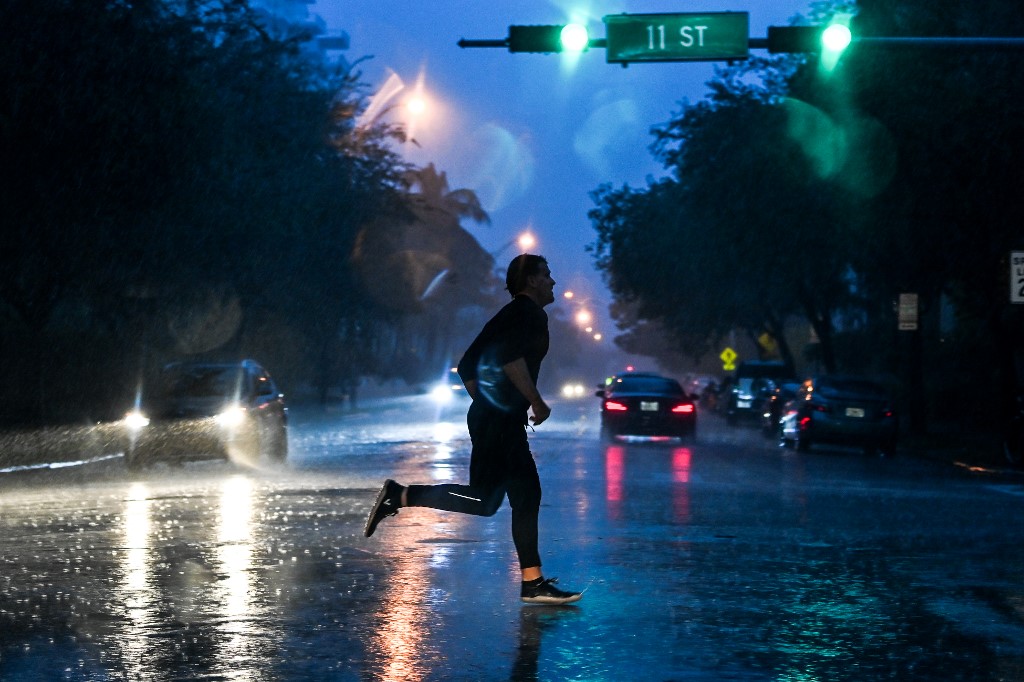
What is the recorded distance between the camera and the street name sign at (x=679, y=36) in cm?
1875

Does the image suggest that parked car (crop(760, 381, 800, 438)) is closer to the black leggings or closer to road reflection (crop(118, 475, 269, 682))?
road reflection (crop(118, 475, 269, 682))

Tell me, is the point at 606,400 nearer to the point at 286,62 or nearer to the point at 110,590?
the point at 286,62

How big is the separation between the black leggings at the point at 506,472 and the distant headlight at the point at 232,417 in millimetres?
15852

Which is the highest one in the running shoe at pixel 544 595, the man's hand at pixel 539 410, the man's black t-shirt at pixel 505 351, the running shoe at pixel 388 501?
the man's black t-shirt at pixel 505 351

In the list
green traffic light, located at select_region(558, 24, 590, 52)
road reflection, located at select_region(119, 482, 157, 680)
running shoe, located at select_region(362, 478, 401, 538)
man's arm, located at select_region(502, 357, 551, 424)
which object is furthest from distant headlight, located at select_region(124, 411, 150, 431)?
man's arm, located at select_region(502, 357, 551, 424)

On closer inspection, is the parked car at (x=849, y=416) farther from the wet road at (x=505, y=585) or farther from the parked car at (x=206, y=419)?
the wet road at (x=505, y=585)

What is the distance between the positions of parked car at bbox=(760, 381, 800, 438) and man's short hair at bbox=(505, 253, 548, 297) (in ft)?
90.6

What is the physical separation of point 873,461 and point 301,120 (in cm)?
1709

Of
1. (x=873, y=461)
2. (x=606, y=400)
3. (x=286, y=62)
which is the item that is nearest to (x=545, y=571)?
(x=873, y=461)

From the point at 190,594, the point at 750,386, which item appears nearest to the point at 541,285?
the point at 190,594

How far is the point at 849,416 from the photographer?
105ft

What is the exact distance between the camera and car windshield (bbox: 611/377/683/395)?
1416 inches

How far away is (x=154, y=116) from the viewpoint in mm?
27234

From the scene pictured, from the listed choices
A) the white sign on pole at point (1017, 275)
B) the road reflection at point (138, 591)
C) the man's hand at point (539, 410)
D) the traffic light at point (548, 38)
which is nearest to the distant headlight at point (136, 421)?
the road reflection at point (138, 591)
